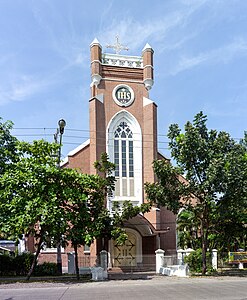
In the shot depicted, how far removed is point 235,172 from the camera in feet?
71.4

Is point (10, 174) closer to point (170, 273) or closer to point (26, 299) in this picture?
point (26, 299)

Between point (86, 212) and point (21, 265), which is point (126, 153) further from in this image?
point (86, 212)

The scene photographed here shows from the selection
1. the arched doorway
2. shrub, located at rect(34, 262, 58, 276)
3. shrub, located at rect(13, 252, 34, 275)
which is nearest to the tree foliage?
shrub, located at rect(34, 262, 58, 276)

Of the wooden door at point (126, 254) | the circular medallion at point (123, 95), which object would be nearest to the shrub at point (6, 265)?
the wooden door at point (126, 254)

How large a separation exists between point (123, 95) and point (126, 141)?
3.81 meters

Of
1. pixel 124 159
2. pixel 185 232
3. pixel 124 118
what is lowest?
pixel 185 232

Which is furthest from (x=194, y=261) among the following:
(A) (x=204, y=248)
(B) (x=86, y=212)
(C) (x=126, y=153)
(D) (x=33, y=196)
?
(D) (x=33, y=196)

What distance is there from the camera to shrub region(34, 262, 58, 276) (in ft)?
83.1

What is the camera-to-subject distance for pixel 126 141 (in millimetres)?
32938

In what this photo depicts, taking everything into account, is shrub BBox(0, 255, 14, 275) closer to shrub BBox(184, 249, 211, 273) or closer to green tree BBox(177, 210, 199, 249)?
shrub BBox(184, 249, 211, 273)

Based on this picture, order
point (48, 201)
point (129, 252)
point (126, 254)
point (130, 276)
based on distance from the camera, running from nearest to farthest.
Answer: point (48, 201)
point (130, 276)
point (126, 254)
point (129, 252)

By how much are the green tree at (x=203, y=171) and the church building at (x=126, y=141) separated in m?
7.75

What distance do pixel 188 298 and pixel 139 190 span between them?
60.6 ft

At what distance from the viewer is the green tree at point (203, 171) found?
2180 cm
